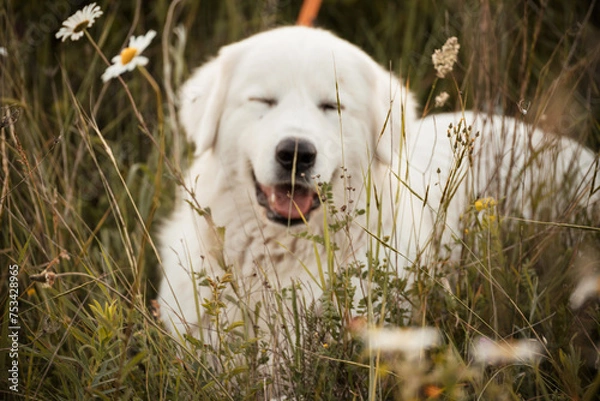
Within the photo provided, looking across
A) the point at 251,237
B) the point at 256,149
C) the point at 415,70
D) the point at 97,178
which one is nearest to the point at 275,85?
the point at 256,149

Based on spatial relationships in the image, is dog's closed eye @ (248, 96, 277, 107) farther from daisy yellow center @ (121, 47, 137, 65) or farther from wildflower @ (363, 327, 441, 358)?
wildflower @ (363, 327, 441, 358)

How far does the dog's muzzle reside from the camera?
87.8 inches

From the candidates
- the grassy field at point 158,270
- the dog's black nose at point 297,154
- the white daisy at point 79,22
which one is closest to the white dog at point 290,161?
the dog's black nose at point 297,154

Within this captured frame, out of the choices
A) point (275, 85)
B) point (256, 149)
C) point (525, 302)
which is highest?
point (275, 85)

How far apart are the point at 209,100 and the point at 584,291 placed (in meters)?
1.56

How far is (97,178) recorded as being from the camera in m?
3.44

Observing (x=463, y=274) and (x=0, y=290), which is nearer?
(x=0, y=290)

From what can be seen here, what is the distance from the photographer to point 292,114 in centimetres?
236

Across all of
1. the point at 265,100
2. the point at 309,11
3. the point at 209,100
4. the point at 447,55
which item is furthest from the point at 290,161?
the point at 309,11

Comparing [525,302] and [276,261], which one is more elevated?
[525,302]

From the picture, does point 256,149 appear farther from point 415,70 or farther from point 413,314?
point 415,70

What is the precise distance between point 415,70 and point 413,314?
2.81m

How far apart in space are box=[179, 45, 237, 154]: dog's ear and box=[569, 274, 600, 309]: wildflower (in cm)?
145

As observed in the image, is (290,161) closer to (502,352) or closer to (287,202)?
(287,202)
